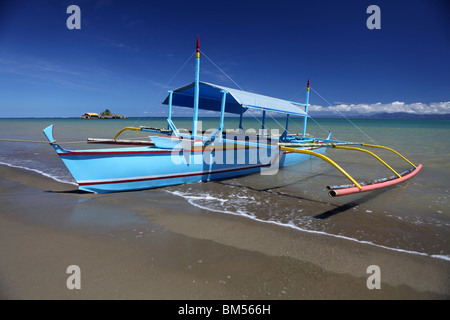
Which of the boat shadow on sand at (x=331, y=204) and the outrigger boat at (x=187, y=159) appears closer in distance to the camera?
the boat shadow on sand at (x=331, y=204)

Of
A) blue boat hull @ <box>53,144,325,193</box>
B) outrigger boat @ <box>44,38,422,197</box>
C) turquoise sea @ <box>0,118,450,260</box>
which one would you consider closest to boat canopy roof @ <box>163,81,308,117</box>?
outrigger boat @ <box>44,38,422,197</box>

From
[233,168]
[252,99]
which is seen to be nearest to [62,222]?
[233,168]

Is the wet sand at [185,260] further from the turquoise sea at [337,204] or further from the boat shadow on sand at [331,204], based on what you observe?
the boat shadow on sand at [331,204]

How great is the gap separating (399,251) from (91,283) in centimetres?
406

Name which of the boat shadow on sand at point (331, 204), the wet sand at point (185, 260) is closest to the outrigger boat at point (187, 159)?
the boat shadow on sand at point (331, 204)

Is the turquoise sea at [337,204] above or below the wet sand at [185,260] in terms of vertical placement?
above

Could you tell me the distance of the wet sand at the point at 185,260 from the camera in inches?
96.2

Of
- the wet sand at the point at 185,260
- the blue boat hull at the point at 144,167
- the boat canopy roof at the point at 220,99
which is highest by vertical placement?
the boat canopy roof at the point at 220,99

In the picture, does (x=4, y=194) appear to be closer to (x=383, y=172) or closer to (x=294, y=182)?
(x=294, y=182)

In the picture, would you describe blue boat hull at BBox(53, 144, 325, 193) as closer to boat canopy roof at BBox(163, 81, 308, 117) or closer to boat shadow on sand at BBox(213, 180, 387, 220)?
boat shadow on sand at BBox(213, 180, 387, 220)

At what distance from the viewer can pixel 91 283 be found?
2.48m

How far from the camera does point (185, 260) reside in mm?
2957

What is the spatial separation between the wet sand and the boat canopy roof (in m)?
4.06

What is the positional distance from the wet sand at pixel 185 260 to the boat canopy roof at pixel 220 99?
4.06 metres
